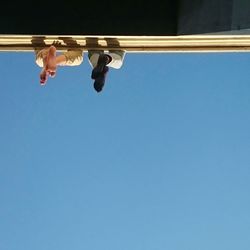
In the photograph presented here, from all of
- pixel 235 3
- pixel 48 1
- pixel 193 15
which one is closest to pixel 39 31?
pixel 48 1

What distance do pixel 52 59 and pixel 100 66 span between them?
64 cm

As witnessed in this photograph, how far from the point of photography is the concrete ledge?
7.17 meters

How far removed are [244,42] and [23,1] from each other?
9.75 feet

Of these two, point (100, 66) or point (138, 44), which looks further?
point (138, 44)

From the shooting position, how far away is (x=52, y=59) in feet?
23.3

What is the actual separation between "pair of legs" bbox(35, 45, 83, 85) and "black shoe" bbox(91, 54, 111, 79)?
37cm

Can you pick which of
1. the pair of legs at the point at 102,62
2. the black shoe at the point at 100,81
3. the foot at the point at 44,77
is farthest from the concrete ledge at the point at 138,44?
the foot at the point at 44,77

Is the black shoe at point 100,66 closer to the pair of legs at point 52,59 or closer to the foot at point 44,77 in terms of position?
the pair of legs at point 52,59

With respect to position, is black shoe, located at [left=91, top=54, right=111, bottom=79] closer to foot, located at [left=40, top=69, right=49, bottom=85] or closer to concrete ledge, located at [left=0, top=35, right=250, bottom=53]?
concrete ledge, located at [left=0, top=35, right=250, bottom=53]

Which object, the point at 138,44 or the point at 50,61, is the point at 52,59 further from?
the point at 138,44

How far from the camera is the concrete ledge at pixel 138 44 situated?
7.17 m

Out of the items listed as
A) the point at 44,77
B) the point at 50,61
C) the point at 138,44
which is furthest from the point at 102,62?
the point at 44,77

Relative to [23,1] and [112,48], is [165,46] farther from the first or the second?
[23,1]

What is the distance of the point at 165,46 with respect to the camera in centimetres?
750
